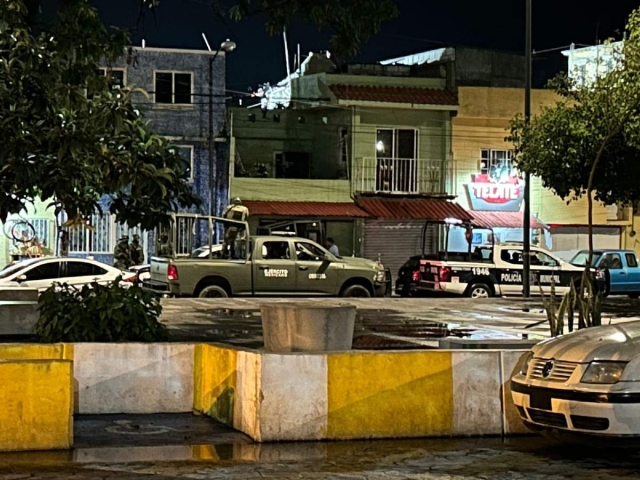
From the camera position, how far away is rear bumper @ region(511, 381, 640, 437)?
752 cm

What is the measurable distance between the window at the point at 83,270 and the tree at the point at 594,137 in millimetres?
9822

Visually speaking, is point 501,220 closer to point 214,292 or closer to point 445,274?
point 445,274

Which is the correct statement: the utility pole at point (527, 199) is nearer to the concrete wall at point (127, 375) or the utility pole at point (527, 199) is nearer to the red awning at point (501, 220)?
the red awning at point (501, 220)

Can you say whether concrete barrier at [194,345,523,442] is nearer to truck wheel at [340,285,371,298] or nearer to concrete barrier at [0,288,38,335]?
concrete barrier at [0,288,38,335]

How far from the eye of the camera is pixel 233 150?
3388cm

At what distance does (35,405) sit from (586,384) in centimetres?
428

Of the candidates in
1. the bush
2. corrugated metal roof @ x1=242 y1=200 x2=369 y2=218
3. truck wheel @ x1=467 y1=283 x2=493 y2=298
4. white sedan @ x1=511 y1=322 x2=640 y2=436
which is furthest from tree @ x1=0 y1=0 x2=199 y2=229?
corrugated metal roof @ x1=242 y1=200 x2=369 y2=218

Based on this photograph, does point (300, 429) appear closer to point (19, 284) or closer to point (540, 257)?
point (19, 284)

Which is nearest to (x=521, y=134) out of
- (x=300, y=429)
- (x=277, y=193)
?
(x=277, y=193)

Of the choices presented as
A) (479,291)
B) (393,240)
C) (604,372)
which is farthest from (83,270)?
(604,372)

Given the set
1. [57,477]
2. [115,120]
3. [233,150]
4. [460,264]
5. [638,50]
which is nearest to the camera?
[57,477]

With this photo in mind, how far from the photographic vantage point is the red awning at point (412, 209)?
34250 mm

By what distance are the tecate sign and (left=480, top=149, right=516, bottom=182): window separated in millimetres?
336

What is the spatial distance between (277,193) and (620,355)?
26632 millimetres
